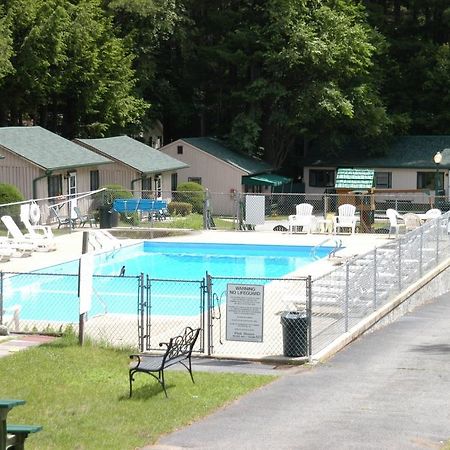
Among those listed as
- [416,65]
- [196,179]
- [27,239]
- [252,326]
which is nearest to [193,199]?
[196,179]

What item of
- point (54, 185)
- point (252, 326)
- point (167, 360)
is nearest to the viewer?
point (167, 360)

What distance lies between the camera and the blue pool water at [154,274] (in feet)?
81.0

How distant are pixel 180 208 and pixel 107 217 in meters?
6.01

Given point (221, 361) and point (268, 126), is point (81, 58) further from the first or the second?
point (221, 361)

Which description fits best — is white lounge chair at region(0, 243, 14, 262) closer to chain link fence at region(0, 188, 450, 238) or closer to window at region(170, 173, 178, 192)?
chain link fence at region(0, 188, 450, 238)

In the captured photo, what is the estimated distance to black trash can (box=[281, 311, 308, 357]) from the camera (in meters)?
18.2

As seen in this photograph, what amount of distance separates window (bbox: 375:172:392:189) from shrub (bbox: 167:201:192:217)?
663 inches

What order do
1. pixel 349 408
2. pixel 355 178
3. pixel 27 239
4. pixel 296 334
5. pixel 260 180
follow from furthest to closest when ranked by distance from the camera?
pixel 355 178 < pixel 260 180 < pixel 27 239 < pixel 296 334 < pixel 349 408

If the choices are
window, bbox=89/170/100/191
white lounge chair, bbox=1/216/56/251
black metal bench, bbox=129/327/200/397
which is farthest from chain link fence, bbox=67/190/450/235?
black metal bench, bbox=129/327/200/397

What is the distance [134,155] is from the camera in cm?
5044

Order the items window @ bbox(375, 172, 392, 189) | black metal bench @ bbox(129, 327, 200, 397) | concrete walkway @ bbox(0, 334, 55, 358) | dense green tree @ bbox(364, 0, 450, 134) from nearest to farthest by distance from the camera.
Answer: black metal bench @ bbox(129, 327, 200, 397), concrete walkway @ bbox(0, 334, 55, 358), window @ bbox(375, 172, 392, 189), dense green tree @ bbox(364, 0, 450, 134)

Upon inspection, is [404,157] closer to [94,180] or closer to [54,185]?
[94,180]

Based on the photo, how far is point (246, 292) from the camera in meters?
18.3

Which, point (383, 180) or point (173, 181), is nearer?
point (173, 181)
